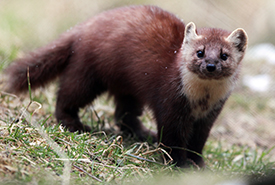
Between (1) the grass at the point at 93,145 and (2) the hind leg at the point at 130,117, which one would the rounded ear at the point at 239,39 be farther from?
(2) the hind leg at the point at 130,117

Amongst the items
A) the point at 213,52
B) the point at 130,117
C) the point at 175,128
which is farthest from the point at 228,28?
the point at 175,128

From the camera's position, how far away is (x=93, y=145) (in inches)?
188

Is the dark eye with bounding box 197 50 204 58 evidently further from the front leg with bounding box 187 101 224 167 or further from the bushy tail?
the bushy tail

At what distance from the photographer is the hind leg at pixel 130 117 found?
642 cm

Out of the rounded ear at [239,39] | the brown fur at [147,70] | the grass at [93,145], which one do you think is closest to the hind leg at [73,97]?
the brown fur at [147,70]

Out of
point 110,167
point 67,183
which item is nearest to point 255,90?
point 110,167

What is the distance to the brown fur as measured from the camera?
479 centimetres

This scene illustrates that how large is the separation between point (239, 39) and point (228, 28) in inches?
149

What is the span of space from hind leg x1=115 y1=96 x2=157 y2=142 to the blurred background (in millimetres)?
1945

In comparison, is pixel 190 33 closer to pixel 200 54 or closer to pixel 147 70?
pixel 200 54

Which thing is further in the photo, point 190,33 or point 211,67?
point 190,33

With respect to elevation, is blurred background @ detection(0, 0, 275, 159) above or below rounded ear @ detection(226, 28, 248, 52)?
below

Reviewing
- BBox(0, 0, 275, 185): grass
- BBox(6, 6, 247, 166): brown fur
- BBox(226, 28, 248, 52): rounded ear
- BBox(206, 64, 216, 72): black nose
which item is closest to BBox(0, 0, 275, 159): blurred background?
BBox(0, 0, 275, 185): grass

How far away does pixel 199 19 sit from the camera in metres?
9.02
